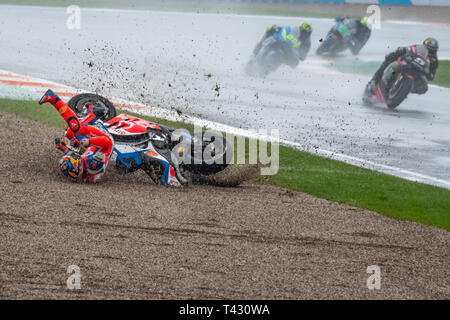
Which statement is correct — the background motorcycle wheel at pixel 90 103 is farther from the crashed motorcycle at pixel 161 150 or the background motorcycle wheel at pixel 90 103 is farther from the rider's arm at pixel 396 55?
the rider's arm at pixel 396 55

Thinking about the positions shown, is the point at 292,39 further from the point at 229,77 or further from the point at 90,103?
the point at 90,103

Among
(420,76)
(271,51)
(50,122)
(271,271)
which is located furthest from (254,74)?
(271,271)

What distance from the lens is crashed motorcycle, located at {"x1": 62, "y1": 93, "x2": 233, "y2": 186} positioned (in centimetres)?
873

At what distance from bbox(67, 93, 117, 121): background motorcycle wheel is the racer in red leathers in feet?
1.47

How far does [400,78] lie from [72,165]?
28.3ft

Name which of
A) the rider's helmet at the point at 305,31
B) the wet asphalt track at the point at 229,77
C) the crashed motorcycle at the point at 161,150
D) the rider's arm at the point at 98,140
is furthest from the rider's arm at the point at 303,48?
the rider's arm at the point at 98,140

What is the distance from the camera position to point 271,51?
18.4 meters

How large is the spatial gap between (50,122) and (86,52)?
28.3ft

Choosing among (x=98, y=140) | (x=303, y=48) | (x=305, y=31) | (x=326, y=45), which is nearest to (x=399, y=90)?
(x=305, y=31)

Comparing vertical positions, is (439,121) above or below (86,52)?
below

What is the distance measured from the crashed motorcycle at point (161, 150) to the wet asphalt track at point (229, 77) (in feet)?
11.3

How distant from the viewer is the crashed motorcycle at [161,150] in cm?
873

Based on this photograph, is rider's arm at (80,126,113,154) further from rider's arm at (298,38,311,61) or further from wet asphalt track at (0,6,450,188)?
rider's arm at (298,38,311,61)

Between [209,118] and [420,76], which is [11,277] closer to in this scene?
[209,118]
